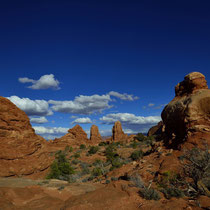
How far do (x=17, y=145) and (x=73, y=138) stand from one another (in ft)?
163

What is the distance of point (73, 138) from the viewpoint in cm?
6078

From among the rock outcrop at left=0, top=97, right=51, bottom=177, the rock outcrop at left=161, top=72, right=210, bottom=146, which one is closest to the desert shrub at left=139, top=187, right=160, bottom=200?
the rock outcrop at left=0, top=97, right=51, bottom=177

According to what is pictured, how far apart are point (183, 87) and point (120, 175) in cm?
1609

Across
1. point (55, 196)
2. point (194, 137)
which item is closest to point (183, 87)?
point (194, 137)

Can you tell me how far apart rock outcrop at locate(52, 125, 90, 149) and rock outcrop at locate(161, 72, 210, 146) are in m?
42.2

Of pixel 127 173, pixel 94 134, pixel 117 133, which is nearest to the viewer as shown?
pixel 127 173

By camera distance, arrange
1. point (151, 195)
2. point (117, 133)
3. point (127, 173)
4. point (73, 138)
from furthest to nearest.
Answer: point (117, 133)
point (73, 138)
point (127, 173)
point (151, 195)

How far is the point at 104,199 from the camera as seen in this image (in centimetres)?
763

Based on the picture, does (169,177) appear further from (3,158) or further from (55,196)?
(3,158)

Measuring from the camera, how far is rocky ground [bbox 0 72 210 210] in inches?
286

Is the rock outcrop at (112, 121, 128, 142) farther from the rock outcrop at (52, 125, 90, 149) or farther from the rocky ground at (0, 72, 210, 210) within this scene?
the rocky ground at (0, 72, 210, 210)

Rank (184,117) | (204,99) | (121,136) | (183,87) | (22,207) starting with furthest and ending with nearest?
(121,136)
(183,87)
(184,117)
(204,99)
(22,207)

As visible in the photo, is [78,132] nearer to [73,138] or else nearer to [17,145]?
[73,138]

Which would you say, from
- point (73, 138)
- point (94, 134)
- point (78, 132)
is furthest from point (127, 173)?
point (94, 134)
